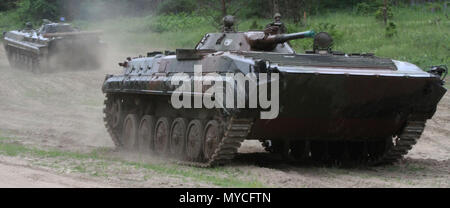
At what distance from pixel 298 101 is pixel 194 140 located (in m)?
2.23

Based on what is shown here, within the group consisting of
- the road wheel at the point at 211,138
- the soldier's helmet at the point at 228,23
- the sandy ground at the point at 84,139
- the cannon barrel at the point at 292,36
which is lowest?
the sandy ground at the point at 84,139

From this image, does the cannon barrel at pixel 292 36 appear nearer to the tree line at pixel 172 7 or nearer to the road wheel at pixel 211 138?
the road wheel at pixel 211 138

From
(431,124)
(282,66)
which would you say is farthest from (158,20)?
(282,66)

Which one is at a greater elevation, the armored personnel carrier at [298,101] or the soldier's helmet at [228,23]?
the soldier's helmet at [228,23]

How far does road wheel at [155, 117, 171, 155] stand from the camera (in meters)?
14.0

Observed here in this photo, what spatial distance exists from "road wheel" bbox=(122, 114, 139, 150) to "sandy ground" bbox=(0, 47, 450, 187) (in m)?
0.63

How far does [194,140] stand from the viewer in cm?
1265

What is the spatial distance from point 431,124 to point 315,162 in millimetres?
5247

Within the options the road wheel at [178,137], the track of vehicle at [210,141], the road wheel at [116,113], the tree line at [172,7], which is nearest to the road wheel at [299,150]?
the track of vehicle at [210,141]

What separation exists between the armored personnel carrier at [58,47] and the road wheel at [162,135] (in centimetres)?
1426

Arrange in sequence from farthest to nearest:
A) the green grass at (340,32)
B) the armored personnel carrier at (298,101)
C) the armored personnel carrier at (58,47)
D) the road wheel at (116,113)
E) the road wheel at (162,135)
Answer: the armored personnel carrier at (58,47)
the green grass at (340,32)
the road wheel at (116,113)
the road wheel at (162,135)
the armored personnel carrier at (298,101)

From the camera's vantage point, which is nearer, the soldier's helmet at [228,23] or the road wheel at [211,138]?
the road wheel at [211,138]

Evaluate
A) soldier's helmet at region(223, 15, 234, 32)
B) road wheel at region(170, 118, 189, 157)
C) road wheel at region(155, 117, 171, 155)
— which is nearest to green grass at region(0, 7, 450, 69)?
soldier's helmet at region(223, 15, 234, 32)

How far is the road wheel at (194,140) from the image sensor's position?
12391 mm
